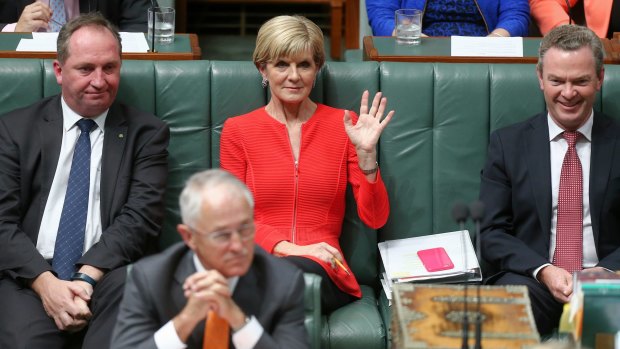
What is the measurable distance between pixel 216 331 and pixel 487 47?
1926 mm

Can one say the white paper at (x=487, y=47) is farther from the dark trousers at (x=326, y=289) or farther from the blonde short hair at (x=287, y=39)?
the dark trousers at (x=326, y=289)

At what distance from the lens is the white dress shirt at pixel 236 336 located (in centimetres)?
249

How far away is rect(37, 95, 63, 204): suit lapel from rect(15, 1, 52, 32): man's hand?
0.68m

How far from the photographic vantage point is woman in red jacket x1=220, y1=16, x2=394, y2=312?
11.6 feet

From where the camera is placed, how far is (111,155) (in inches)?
140

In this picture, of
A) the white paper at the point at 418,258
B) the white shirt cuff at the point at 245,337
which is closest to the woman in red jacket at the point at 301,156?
the white paper at the point at 418,258

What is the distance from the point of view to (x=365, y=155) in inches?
138

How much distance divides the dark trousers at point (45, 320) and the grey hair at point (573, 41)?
58.5 inches

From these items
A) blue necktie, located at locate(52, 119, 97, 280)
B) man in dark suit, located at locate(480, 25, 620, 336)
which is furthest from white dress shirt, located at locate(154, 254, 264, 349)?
man in dark suit, located at locate(480, 25, 620, 336)

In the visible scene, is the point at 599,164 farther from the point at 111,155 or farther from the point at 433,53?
the point at 111,155

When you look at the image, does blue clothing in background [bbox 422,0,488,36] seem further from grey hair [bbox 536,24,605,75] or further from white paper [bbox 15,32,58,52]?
white paper [bbox 15,32,58,52]

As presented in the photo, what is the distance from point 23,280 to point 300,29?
1149 millimetres

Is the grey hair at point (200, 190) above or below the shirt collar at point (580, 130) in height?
below

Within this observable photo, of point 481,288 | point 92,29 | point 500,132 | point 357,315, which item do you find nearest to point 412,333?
point 481,288
